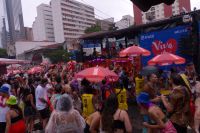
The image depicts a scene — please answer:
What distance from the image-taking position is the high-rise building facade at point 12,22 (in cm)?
15688

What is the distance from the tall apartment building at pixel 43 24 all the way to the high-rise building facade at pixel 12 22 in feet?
32.7

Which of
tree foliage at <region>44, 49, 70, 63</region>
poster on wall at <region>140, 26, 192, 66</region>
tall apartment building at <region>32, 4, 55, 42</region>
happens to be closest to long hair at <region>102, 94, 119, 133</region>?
poster on wall at <region>140, 26, 192, 66</region>

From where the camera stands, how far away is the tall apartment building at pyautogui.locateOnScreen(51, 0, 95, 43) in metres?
138

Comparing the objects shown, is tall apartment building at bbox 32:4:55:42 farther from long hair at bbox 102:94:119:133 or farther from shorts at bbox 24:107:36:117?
long hair at bbox 102:94:119:133

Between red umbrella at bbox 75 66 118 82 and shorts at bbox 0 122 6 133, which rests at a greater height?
red umbrella at bbox 75 66 118 82

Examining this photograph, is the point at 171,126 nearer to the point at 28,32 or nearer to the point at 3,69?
the point at 3,69

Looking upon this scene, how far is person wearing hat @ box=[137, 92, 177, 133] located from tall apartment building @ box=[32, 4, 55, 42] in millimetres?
153882

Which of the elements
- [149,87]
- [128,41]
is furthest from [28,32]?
[149,87]

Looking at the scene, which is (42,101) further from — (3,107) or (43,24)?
(43,24)

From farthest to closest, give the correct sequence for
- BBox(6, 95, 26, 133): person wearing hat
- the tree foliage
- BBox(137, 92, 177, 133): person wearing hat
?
the tree foliage < BBox(6, 95, 26, 133): person wearing hat < BBox(137, 92, 177, 133): person wearing hat

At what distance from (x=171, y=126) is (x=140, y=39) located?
9418 mm

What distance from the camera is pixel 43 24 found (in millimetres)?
156875

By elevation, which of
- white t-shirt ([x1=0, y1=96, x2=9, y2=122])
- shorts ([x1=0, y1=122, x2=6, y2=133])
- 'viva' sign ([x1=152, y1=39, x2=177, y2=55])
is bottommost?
shorts ([x1=0, y1=122, x2=6, y2=133])

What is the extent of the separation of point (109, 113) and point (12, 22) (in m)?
166
